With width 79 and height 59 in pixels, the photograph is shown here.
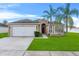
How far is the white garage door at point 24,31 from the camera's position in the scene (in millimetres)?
11438

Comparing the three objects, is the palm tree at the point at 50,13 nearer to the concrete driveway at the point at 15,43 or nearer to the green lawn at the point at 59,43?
the green lawn at the point at 59,43

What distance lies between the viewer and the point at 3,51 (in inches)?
408

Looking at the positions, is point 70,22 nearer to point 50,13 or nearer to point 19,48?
point 50,13

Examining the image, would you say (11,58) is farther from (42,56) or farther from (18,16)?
(18,16)

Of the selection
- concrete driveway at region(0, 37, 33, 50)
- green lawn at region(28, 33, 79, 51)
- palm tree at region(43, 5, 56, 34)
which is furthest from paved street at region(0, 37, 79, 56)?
palm tree at region(43, 5, 56, 34)

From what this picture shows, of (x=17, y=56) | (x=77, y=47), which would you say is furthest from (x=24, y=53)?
(x=77, y=47)

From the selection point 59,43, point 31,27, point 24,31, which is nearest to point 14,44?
point 24,31

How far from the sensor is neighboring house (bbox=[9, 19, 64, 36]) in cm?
1106

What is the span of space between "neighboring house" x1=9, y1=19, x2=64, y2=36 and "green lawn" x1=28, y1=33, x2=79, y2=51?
0.33 metres

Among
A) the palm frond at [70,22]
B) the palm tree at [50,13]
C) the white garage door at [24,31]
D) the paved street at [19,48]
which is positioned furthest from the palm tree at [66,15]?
A: the paved street at [19,48]

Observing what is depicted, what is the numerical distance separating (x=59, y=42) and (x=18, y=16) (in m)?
2.04

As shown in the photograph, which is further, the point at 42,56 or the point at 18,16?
the point at 18,16

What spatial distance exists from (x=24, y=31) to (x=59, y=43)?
174 centimetres

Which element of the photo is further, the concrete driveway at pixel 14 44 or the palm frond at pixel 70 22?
the palm frond at pixel 70 22
